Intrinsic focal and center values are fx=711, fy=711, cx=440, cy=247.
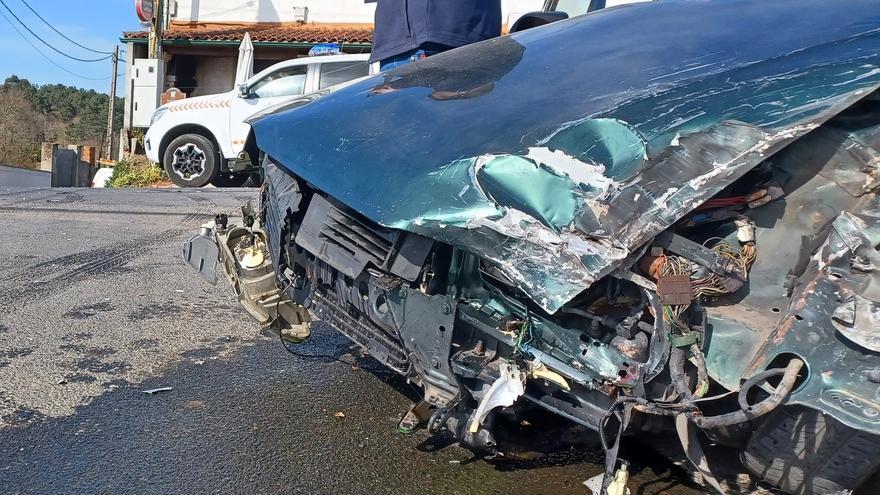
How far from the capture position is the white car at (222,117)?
9.48 meters

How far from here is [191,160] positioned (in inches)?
401

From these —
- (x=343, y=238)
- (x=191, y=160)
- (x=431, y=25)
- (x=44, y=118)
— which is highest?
(x=431, y=25)

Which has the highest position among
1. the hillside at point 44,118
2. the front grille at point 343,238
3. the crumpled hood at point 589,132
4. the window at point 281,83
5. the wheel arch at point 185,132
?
the crumpled hood at point 589,132

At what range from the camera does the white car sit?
9477mm

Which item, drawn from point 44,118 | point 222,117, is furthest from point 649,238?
point 44,118

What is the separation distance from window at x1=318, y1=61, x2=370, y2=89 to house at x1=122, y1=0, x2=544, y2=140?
19.5ft

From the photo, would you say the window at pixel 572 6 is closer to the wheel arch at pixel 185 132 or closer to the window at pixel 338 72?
the window at pixel 338 72

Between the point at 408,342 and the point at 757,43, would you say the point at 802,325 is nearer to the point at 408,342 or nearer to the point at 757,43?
the point at 757,43

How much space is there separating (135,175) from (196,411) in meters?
11.1

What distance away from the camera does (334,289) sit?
2.40 meters

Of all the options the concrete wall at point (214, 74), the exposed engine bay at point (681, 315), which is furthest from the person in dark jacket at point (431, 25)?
the concrete wall at point (214, 74)

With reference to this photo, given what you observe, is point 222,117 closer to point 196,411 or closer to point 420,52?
point 420,52

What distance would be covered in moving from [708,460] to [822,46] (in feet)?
4.12

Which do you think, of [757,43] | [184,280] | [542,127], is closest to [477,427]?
[542,127]
